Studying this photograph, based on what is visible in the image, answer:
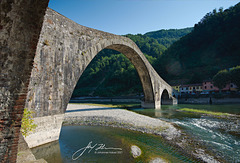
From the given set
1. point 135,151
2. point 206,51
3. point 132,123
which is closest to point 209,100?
point 132,123

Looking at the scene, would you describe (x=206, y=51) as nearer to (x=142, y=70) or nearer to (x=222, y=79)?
(x=222, y=79)

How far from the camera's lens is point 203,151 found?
6.48 meters

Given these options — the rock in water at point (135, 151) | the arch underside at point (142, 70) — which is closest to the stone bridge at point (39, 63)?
the arch underside at point (142, 70)

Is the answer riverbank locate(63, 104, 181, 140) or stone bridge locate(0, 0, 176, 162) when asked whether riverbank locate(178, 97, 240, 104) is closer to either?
stone bridge locate(0, 0, 176, 162)

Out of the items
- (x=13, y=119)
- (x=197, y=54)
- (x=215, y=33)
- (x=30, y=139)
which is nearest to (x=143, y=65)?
(x=30, y=139)

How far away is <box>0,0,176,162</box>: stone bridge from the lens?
233 cm

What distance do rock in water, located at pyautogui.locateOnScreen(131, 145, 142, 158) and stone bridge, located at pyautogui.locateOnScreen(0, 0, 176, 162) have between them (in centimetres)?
465

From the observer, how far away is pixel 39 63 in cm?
686

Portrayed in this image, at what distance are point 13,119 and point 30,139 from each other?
4.96 metres

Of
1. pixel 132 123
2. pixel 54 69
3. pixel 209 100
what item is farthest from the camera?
pixel 209 100

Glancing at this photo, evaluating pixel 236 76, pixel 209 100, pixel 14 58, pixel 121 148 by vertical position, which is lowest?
pixel 209 100

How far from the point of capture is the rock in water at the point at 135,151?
607cm

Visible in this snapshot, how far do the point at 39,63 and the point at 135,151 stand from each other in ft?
22.8

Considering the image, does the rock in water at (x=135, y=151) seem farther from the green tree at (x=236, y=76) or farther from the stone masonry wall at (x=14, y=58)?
the green tree at (x=236, y=76)
